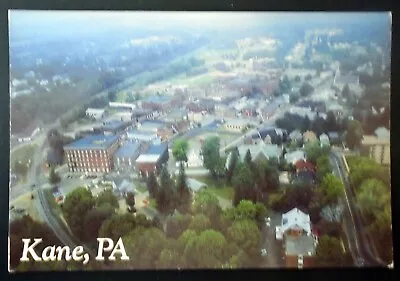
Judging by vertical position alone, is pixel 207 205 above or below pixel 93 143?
below

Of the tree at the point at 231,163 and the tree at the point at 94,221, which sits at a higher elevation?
the tree at the point at 231,163

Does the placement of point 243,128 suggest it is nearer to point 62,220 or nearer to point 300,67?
point 300,67

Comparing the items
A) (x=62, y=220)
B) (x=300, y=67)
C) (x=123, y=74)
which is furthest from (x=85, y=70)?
(x=300, y=67)

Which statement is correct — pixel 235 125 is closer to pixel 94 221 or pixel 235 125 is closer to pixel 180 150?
pixel 180 150

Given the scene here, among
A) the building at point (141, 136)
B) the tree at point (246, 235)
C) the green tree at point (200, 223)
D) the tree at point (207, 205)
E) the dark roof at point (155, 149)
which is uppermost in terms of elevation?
the building at point (141, 136)

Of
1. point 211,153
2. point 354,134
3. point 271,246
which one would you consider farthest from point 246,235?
point 354,134

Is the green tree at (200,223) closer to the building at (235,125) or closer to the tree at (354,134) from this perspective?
the building at (235,125)

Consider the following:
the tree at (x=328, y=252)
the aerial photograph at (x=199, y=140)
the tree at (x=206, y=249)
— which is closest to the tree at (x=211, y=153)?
the aerial photograph at (x=199, y=140)
